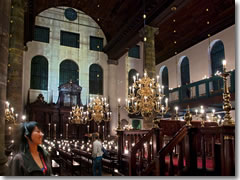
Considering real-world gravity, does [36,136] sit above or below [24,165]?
above

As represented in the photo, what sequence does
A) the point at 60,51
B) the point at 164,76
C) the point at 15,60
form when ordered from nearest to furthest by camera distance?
the point at 15,60 → the point at 60,51 → the point at 164,76

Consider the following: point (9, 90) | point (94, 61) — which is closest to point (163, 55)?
point (94, 61)

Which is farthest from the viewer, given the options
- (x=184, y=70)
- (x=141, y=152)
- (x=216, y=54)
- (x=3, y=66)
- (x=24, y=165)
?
(x=184, y=70)

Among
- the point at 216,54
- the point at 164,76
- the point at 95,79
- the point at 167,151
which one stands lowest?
the point at 167,151

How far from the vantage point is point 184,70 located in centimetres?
1981

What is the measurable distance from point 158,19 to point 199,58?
6.38 metres

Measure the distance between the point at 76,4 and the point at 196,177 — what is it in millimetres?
18831

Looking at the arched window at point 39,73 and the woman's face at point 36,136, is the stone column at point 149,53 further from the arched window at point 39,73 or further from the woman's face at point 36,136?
the woman's face at point 36,136

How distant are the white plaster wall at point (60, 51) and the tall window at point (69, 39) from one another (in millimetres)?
284

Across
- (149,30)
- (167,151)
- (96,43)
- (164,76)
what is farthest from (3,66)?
(164,76)

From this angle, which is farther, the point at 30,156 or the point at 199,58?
the point at 199,58

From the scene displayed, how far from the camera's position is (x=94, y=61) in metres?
21.3

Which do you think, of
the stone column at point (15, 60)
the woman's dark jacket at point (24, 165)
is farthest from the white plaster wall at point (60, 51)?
the woman's dark jacket at point (24, 165)

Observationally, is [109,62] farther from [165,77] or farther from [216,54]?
[216,54]
